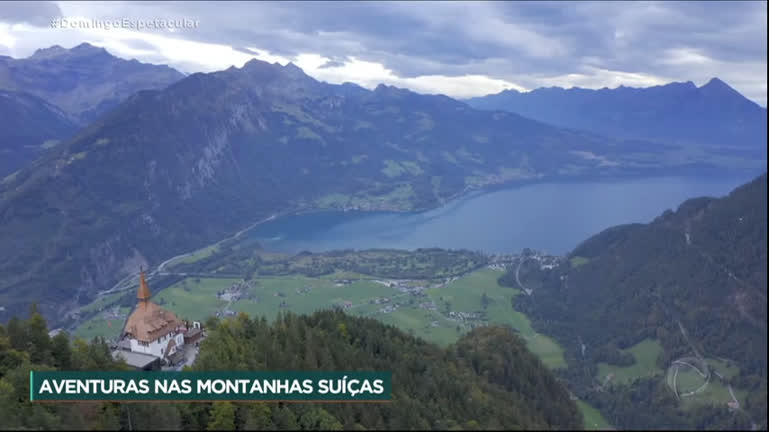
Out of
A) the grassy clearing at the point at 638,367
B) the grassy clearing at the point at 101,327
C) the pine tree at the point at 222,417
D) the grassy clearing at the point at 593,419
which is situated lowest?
the grassy clearing at the point at 101,327

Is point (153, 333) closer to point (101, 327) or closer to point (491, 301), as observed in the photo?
point (101, 327)

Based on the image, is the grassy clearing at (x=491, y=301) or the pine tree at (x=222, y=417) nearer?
the pine tree at (x=222, y=417)

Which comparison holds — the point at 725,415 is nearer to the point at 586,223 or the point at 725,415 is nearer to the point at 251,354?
the point at 251,354

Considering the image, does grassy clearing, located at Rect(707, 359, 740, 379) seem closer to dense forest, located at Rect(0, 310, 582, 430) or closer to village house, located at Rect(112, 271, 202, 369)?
dense forest, located at Rect(0, 310, 582, 430)

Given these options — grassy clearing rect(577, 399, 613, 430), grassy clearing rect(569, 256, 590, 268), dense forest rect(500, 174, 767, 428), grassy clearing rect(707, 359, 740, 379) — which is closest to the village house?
grassy clearing rect(577, 399, 613, 430)

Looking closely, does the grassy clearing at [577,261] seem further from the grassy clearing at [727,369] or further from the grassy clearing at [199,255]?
the grassy clearing at [199,255]

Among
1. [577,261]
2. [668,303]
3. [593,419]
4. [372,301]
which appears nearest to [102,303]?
[372,301]

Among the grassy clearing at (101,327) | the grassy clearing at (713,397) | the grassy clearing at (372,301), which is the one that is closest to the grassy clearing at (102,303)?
the grassy clearing at (372,301)
